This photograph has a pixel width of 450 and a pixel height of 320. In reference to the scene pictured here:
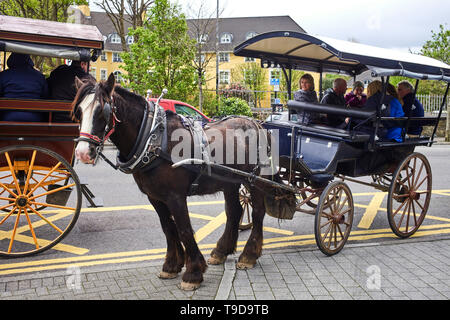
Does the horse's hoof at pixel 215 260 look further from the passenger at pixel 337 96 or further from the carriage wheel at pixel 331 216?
the passenger at pixel 337 96

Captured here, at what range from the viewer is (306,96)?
20.9ft

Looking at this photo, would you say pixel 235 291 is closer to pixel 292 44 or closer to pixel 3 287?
pixel 3 287

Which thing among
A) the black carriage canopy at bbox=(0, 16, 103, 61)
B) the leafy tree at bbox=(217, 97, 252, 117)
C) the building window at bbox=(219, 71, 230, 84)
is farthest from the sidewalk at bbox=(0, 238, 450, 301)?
the building window at bbox=(219, 71, 230, 84)

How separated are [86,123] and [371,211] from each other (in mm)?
5404

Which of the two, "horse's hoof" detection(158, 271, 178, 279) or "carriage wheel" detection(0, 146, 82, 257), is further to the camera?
"carriage wheel" detection(0, 146, 82, 257)

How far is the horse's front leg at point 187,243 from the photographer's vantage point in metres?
4.09

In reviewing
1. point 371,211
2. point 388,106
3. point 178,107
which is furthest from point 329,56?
point 178,107

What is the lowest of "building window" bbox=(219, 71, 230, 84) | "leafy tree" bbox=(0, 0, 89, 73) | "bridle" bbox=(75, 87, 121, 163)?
"bridle" bbox=(75, 87, 121, 163)

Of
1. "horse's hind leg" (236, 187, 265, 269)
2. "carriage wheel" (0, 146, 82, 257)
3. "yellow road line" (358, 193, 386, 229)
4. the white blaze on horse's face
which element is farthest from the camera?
"yellow road line" (358, 193, 386, 229)

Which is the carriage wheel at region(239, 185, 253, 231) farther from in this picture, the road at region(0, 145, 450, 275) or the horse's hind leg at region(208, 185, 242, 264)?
the horse's hind leg at region(208, 185, 242, 264)

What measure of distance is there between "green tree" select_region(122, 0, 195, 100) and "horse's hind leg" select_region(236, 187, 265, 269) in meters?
13.5

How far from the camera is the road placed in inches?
197

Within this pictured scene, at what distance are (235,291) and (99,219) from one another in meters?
3.20
